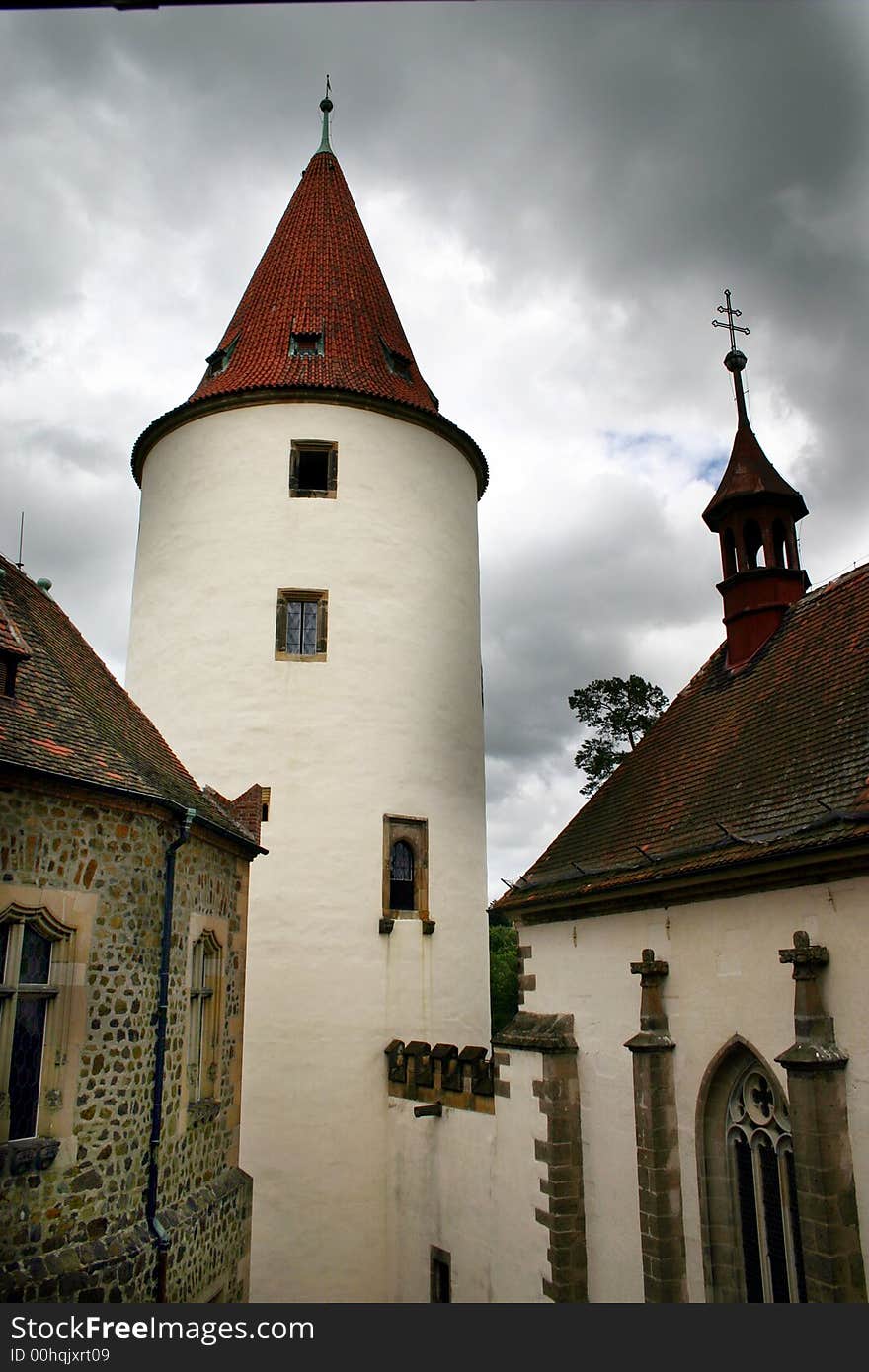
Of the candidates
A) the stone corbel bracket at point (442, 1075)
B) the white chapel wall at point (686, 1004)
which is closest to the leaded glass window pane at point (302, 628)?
the stone corbel bracket at point (442, 1075)

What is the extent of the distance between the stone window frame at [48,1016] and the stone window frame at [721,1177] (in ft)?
16.8

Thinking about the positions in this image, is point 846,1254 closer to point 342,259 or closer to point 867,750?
point 867,750

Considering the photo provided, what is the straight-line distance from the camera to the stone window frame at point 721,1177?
8.52m

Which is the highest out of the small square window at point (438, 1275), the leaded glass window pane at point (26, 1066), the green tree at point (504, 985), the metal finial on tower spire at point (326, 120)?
the metal finial on tower spire at point (326, 120)

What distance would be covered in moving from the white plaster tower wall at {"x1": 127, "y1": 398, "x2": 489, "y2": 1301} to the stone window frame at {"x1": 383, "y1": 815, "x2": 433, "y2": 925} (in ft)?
0.39

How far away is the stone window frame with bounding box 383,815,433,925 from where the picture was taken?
1516 centimetres

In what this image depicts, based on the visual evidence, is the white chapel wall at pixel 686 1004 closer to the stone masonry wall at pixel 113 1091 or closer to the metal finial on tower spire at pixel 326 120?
the stone masonry wall at pixel 113 1091

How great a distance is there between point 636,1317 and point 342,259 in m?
17.5

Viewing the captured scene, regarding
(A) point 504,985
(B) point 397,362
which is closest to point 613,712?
(B) point 397,362

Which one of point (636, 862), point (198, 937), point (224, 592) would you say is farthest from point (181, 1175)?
point (224, 592)

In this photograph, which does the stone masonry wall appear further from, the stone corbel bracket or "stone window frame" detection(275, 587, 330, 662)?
"stone window frame" detection(275, 587, 330, 662)

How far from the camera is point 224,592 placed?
15922 millimetres

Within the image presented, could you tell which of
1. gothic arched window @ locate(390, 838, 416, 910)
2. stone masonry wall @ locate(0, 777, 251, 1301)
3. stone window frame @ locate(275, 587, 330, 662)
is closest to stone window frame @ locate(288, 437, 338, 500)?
stone window frame @ locate(275, 587, 330, 662)

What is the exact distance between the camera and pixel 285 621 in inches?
622
